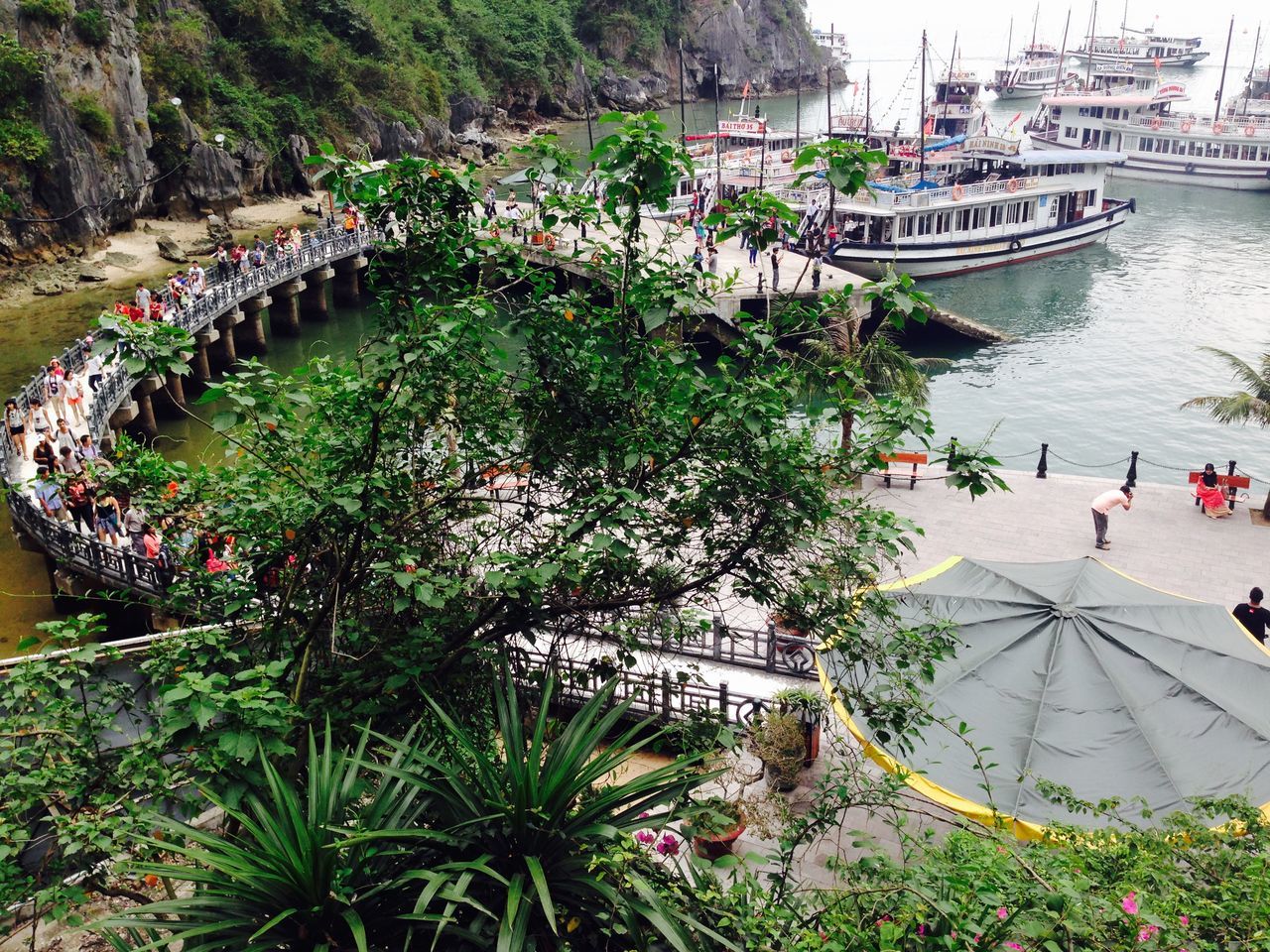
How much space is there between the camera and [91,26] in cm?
3566

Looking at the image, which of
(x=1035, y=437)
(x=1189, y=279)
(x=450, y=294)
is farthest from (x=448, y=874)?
(x=1189, y=279)

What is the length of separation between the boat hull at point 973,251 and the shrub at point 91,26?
27383mm

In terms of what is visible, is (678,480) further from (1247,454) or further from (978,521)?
(1247,454)

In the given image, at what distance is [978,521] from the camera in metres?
16.7

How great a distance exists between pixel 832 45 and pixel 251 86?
97.7m

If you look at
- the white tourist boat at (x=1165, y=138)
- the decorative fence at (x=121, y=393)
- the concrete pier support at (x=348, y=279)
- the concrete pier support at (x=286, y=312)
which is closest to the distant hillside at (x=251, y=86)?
the concrete pier support at (x=286, y=312)

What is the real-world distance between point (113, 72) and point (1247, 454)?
127 feet

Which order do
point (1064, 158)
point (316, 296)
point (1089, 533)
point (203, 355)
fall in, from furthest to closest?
point (1064, 158), point (316, 296), point (203, 355), point (1089, 533)

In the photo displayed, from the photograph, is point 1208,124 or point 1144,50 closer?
point 1208,124

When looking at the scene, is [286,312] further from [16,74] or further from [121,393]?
[121,393]

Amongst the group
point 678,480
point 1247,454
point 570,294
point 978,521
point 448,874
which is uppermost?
point 570,294

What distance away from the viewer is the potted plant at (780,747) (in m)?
9.44

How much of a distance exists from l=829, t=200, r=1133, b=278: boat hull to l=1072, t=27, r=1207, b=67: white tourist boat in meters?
53.4

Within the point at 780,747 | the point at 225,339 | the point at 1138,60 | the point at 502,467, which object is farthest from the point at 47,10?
the point at 1138,60
